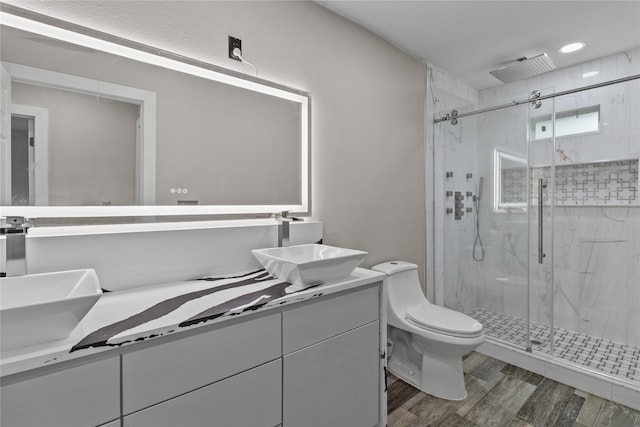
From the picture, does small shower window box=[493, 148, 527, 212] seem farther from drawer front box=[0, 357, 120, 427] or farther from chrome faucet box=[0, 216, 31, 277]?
chrome faucet box=[0, 216, 31, 277]

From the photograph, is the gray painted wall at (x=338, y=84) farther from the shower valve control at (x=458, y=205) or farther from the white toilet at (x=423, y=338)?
the shower valve control at (x=458, y=205)

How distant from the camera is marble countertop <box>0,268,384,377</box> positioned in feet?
2.44

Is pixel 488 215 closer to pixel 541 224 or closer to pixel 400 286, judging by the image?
pixel 541 224

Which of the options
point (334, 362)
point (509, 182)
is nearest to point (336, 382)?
point (334, 362)

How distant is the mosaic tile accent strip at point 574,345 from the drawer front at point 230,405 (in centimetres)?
211

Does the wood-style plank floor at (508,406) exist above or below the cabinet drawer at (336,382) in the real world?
below

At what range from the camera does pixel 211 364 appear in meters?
0.99

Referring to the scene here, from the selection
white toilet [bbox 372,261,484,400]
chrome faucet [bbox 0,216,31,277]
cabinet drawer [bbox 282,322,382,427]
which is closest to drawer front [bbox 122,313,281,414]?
cabinet drawer [bbox 282,322,382,427]

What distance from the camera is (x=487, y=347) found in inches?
96.7

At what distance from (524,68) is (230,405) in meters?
3.18

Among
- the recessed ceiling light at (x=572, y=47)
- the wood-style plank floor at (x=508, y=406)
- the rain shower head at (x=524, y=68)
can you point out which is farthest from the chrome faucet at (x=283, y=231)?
the recessed ceiling light at (x=572, y=47)

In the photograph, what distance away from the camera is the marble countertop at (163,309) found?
0.74 meters

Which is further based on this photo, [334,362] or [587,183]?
[587,183]

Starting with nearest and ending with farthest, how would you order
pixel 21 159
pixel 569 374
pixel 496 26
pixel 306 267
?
pixel 21 159 → pixel 306 267 → pixel 569 374 → pixel 496 26
